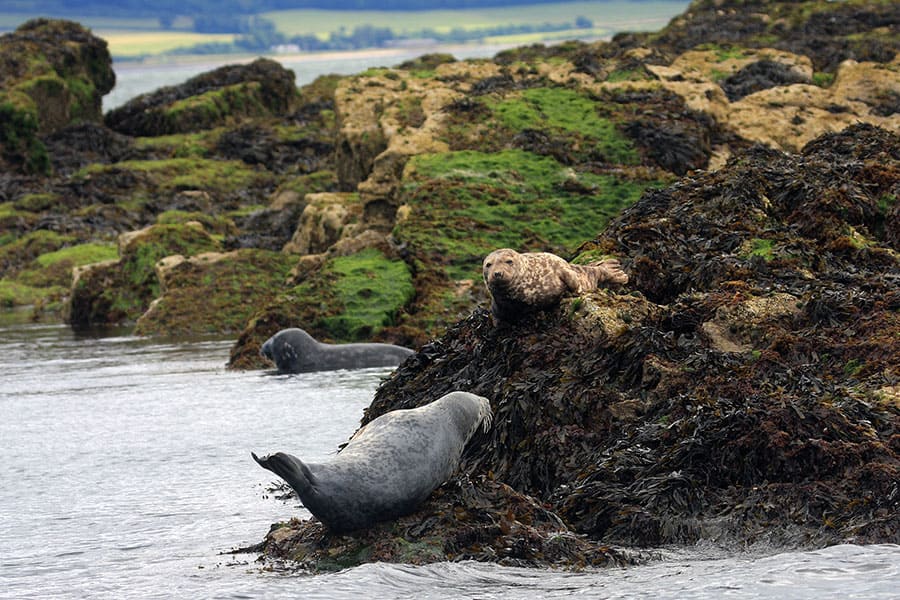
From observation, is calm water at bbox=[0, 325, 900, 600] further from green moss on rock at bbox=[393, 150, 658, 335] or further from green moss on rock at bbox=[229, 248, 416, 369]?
green moss on rock at bbox=[393, 150, 658, 335]

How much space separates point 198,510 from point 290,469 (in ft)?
7.30

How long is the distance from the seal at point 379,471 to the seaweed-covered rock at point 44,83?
35.0 m

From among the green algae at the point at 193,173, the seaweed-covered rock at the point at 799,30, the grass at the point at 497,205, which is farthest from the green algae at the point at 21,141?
the grass at the point at 497,205

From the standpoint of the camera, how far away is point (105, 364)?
15672mm

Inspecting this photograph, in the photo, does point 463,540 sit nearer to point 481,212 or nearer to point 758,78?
point 481,212

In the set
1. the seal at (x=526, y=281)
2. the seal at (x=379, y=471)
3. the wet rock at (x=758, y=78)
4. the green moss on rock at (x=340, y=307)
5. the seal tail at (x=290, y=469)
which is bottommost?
the green moss on rock at (x=340, y=307)

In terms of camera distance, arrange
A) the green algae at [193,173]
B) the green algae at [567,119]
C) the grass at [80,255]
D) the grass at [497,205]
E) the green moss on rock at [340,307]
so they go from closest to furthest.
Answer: the green moss on rock at [340,307] → the grass at [497,205] → the green algae at [567,119] → the grass at [80,255] → the green algae at [193,173]

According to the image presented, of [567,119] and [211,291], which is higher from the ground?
[567,119]

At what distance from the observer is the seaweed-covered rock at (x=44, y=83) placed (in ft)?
128

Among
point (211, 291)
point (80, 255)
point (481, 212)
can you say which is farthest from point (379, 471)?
point (80, 255)

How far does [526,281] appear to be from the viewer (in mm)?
7699

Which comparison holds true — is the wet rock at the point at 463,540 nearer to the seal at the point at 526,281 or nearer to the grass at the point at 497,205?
the seal at the point at 526,281

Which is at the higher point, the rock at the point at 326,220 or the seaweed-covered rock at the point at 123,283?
the rock at the point at 326,220

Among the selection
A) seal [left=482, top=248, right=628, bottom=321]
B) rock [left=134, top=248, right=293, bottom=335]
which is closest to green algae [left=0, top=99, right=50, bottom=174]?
rock [left=134, top=248, right=293, bottom=335]
